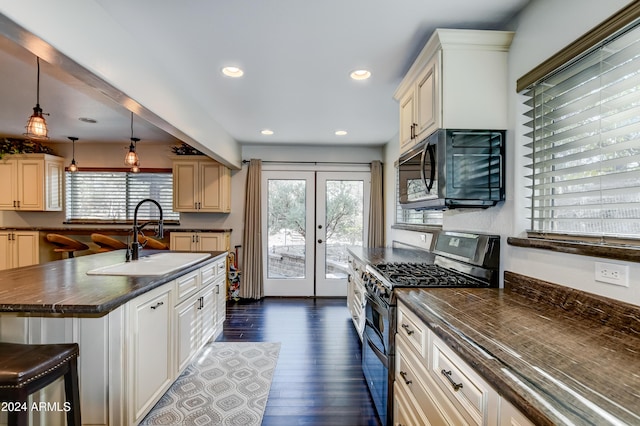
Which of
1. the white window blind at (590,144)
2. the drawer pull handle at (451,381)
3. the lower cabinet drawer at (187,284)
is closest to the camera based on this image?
the drawer pull handle at (451,381)

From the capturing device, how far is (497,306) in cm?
141

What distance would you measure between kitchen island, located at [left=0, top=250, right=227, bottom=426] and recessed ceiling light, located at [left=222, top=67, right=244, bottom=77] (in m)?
1.56

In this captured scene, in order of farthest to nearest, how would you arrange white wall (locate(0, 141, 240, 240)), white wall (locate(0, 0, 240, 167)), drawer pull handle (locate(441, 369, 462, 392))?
1. white wall (locate(0, 141, 240, 240))
2. white wall (locate(0, 0, 240, 167))
3. drawer pull handle (locate(441, 369, 462, 392))

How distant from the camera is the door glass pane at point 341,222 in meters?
5.04

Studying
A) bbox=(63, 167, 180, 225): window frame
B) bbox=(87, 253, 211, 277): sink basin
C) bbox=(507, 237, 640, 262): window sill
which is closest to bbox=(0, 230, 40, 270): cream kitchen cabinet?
bbox=(63, 167, 180, 225): window frame

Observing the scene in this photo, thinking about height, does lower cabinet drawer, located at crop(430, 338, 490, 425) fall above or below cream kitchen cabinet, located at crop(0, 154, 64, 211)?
below

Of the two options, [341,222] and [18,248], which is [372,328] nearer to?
[341,222]

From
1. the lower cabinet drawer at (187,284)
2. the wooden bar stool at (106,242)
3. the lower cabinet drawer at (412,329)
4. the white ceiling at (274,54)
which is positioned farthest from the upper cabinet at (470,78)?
the wooden bar stool at (106,242)

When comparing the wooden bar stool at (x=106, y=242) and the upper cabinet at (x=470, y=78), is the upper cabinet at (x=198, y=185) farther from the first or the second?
the upper cabinet at (x=470, y=78)

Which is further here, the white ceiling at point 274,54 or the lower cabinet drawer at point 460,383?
the white ceiling at point 274,54

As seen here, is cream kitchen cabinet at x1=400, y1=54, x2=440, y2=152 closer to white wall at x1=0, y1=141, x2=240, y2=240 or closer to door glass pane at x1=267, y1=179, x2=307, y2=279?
door glass pane at x1=267, y1=179, x2=307, y2=279

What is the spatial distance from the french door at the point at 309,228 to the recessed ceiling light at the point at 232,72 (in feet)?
8.46

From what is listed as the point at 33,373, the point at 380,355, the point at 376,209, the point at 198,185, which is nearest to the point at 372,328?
the point at 380,355

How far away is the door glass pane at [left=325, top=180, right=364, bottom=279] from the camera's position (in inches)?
198
